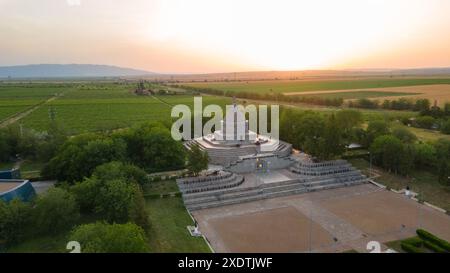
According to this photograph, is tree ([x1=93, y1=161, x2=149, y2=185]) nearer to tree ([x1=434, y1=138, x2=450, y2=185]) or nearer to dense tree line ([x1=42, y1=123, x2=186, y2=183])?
dense tree line ([x1=42, y1=123, x2=186, y2=183])

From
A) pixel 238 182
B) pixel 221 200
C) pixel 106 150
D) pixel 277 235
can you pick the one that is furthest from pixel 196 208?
pixel 106 150

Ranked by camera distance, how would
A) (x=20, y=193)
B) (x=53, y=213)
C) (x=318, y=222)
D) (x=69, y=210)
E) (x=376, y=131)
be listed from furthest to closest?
1. (x=376, y=131)
2. (x=20, y=193)
3. (x=318, y=222)
4. (x=69, y=210)
5. (x=53, y=213)

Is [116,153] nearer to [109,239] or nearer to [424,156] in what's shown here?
[109,239]

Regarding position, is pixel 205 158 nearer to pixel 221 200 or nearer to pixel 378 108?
pixel 221 200

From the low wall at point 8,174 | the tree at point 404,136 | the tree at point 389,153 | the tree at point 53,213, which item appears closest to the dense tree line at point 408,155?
the tree at point 389,153

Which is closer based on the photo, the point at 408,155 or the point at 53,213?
the point at 53,213

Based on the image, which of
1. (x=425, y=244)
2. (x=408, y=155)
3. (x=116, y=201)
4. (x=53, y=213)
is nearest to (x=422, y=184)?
(x=408, y=155)
